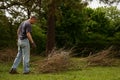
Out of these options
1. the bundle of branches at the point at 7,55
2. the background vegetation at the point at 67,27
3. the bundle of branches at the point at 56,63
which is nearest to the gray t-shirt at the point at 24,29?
the bundle of branches at the point at 56,63

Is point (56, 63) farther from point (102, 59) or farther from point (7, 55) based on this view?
point (7, 55)

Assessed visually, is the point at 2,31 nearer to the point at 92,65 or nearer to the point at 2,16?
the point at 2,16

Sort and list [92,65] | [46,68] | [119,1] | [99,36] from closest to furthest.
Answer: [46,68], [92,65], [119,1], [99,36]

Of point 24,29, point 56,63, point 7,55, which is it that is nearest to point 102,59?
point 56,63

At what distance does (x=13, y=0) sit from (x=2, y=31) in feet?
11.3

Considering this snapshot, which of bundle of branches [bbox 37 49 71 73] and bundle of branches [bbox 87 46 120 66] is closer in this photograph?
bundle of branches [bbox 37 49 71 73]

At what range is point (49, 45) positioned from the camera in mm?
25953

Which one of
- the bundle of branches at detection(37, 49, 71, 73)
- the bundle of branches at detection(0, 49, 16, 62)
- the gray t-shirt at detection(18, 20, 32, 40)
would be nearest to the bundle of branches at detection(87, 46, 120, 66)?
the bundle of branches at detection(37, 49, 71, 73)

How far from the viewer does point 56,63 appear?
44.3 feet

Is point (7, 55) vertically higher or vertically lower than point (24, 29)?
lower

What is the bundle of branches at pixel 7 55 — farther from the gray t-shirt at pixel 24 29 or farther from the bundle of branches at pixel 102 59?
the gray t-shirt at pixel 24 29

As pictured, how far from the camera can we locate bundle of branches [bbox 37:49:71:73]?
44.0 ft

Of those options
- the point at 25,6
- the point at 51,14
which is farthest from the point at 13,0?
the point at 51,14

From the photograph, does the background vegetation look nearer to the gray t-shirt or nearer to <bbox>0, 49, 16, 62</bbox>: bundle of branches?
<bbox>0, 49, 16, 62</bbox>: bundle of branches
